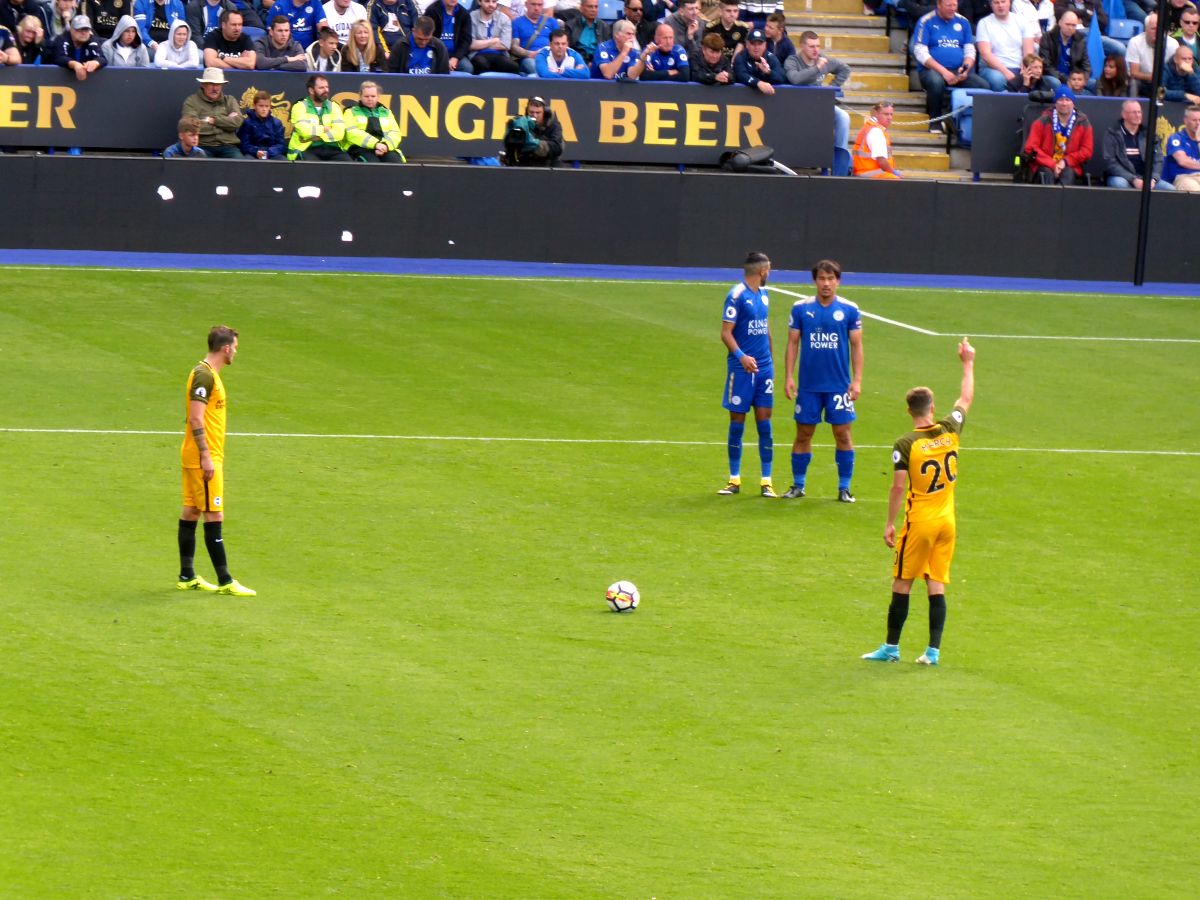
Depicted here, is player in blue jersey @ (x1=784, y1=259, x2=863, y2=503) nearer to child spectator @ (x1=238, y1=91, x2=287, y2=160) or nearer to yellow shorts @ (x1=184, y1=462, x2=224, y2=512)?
yellow shorts @ (x1=184, y1=462, x2=224, y2=512)

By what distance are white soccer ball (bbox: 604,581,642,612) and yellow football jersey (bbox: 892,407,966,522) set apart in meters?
2.15

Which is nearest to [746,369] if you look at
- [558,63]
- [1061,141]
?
[558,63]

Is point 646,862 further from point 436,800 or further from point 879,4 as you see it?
point 879,4

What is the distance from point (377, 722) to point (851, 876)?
10.3 ft

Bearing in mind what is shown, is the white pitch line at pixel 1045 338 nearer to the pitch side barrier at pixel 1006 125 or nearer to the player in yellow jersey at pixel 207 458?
the pitch side barrier at pixel 1006 125

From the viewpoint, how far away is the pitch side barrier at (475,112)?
98.2 feet

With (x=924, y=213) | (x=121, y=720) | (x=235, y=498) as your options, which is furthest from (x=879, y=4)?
(x=121, y=720)

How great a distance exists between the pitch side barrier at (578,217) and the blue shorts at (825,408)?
34.9 ft

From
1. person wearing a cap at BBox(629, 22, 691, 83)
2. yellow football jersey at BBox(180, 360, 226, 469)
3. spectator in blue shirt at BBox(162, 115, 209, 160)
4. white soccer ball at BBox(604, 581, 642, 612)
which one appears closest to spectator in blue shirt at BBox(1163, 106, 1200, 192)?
person wearing a cap at BBox(629, 22, 691, 83)

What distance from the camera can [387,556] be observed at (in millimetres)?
14805

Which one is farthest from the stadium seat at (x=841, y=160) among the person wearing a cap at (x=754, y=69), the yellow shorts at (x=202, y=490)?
the yellow shorts at (x=202, y=490)

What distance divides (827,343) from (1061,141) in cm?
1693

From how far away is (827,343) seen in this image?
16953 mm

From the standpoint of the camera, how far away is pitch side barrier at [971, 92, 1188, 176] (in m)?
33.4
